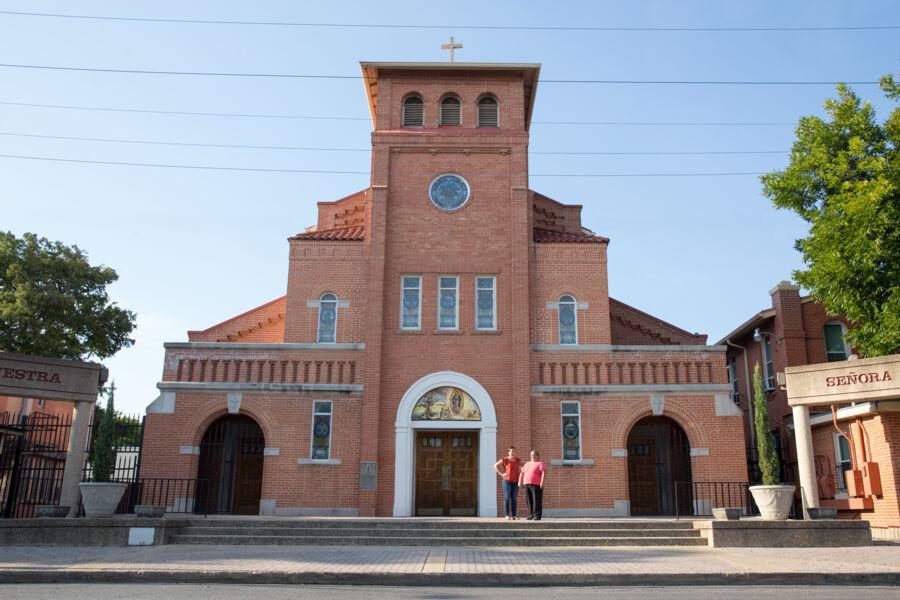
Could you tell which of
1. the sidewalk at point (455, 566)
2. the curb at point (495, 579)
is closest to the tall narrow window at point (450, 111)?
the sidewalk at point (455, 566)

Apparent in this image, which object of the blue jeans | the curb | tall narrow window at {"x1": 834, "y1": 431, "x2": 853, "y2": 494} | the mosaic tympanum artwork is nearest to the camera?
the curb

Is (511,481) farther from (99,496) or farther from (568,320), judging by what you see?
(99,496)

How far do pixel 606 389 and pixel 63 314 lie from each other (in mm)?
21813

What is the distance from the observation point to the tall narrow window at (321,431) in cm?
2252

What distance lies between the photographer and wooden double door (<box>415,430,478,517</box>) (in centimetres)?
2256

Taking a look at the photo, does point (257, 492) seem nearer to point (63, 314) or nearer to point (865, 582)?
point (63, 314)

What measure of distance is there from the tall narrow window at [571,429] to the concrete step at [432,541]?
5877mm

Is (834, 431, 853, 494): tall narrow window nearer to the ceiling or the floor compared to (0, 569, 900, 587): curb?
nearer to the ceiling

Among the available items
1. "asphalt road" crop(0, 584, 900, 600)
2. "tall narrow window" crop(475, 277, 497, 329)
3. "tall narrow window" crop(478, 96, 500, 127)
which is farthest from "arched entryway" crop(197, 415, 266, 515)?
"tall narrow window" crop(478, 96, 500, 127)

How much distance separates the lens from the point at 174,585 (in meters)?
11.2

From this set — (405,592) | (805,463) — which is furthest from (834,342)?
(405,592)

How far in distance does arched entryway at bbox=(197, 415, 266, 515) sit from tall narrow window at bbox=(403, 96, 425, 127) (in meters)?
11.3

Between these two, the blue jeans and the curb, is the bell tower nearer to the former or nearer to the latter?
the blue jeans

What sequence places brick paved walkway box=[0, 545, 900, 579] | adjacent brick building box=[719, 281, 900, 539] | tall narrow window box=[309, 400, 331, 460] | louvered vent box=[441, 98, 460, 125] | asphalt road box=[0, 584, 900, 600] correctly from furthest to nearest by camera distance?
1. louvered vent box=[441, 98, 460, 125]
2. tall narrow window box=[309, 400, 331, 460]
3. adjacent brick building box=[719, 281, 900, 539]
4. brick paved walkway box=[0, 545, 900, 579]
5. asphalt road box=[0, 584, 900, 600]
